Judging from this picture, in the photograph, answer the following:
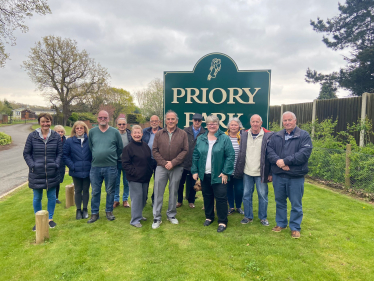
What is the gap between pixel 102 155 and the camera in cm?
392

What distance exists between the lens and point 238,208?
459cm

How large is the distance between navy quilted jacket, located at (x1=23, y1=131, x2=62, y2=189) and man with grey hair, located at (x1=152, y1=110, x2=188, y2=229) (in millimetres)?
1573

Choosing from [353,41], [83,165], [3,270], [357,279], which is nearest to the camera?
[357,279]

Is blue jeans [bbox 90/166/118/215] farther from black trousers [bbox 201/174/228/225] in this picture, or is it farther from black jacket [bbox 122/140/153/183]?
black trousers [bbox 201/174/228/225]

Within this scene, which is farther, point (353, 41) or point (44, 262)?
point (353, 41)

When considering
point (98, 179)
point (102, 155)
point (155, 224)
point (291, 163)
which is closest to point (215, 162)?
point (291, 163)

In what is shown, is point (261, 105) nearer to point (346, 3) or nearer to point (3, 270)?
point (3, 270)

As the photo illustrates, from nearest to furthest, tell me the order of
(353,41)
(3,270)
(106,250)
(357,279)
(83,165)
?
(357,279) → (3,270) → (106,250) → (83,165) → (353,41)

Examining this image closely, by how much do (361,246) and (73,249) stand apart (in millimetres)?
3819

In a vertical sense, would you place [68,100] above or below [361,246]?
above

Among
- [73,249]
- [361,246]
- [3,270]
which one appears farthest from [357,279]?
[3,270]

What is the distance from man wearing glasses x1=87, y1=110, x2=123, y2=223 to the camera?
12.9 feet

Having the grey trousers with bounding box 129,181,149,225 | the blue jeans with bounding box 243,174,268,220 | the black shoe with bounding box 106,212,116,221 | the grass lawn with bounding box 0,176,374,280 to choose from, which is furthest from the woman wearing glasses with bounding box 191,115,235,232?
the black shoe with bounding box 106,212,116,221

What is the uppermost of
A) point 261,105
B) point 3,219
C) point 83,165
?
point 261,105
